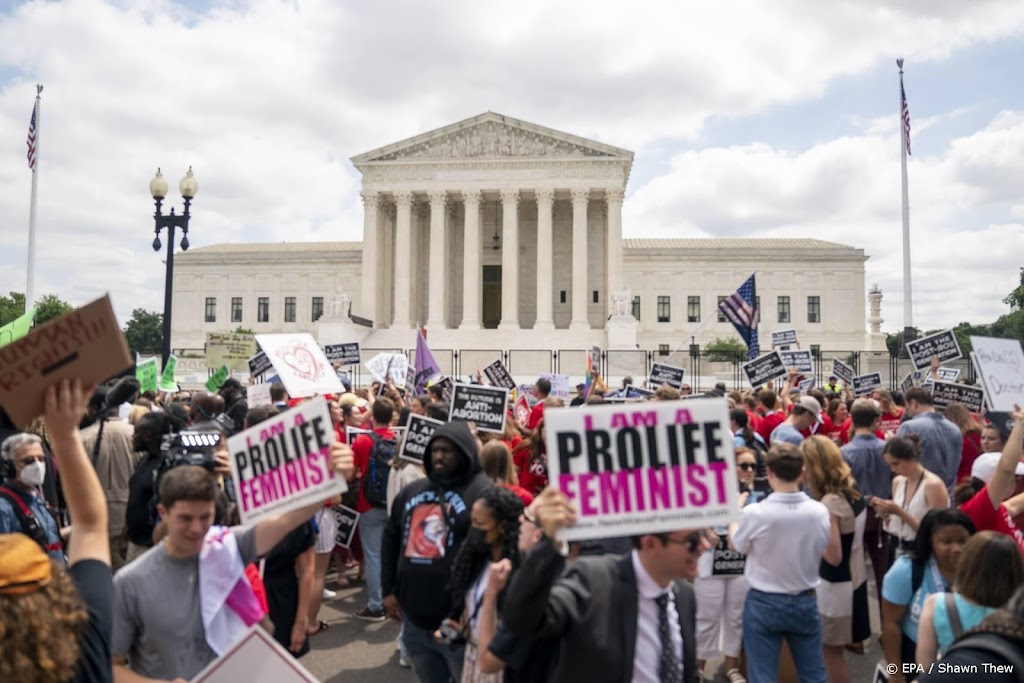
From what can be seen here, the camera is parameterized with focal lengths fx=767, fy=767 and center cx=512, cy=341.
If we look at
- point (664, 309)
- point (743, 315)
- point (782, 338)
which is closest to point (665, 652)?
point (782, 338)

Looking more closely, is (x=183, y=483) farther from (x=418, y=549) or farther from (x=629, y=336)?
(x=629, y=336)

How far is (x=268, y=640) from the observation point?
2.99m

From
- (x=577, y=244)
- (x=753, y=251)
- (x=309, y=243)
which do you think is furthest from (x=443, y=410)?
(x=309, y=243)

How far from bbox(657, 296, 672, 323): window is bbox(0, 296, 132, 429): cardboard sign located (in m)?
65.5

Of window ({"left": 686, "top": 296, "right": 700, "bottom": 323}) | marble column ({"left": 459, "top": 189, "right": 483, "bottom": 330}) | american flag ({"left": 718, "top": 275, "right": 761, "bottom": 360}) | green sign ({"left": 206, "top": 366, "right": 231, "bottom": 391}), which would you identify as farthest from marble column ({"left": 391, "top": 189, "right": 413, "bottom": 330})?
green sign ({"left": 206, "top": 366, "right": 231, "bottom": 391})

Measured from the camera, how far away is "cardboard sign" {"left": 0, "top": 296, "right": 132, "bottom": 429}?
2602 mm

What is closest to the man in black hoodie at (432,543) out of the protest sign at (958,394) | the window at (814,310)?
the protest sign at (958,394)

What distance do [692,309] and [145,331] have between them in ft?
235

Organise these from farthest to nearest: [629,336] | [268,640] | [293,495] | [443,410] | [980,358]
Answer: [629,336]
[443,410]
[980,358]
[293,495]
[268,640]

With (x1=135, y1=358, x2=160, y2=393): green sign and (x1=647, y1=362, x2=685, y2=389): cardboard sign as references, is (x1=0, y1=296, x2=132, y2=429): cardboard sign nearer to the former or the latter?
(x1=135, y1=358, x2=160, y2=393): green sign

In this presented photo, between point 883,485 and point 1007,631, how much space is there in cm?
502

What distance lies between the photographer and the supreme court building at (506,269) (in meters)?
51.9

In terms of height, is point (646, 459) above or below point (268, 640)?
above

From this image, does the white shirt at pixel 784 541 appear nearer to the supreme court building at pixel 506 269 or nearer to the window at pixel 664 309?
the supreme court building at pixel 506 269
